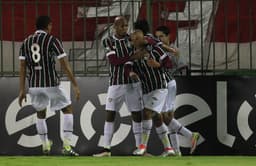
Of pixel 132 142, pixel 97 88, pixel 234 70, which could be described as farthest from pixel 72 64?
pixel 234 70

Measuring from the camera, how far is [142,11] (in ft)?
51.8

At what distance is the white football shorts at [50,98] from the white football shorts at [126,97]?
26.8 inches

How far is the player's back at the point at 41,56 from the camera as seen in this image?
13914 mm

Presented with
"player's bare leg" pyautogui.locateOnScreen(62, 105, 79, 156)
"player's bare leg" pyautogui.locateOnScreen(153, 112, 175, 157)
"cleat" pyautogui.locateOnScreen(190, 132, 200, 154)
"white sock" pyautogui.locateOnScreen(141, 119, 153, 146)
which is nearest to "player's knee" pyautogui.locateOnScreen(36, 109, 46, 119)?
"player's bare leg" pyautogui.locateOnScreen(62, 105, 79, 156)

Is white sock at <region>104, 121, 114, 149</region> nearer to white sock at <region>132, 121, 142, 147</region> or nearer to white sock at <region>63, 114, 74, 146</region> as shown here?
white sock at <region>132, 121, 142, 147</region>

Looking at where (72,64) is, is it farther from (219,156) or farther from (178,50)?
(219,156)

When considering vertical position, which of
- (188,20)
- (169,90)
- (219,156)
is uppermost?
(188,20)

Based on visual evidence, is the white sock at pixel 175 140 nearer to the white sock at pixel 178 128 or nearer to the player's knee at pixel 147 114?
the white sock at pixel 178 128

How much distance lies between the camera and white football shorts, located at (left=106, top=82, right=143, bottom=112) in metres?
14.4

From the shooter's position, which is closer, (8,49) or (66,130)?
(66,130)

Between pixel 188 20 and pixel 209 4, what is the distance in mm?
673

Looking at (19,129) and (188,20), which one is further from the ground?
(188,20)

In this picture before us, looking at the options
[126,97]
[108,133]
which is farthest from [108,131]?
[126,97]

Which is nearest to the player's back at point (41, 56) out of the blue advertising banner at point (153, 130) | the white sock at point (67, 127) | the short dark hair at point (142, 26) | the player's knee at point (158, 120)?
the white sock at point (67, 127)
